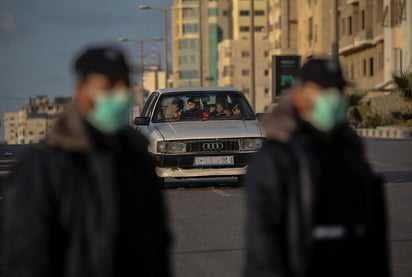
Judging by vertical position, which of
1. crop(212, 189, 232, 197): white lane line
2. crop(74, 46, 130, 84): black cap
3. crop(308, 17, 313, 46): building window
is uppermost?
crop(308, 17, 313, 46): building window

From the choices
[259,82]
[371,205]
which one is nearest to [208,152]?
[371,205]

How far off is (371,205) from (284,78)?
7207 centimetres

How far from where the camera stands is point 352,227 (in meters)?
4.59

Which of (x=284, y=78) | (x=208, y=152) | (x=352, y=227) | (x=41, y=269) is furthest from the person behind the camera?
(x=284, y=78)

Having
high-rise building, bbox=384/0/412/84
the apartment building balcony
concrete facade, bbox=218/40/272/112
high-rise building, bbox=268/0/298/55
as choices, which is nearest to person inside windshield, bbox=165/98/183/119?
high-rise building, bbox=384/0/412/84

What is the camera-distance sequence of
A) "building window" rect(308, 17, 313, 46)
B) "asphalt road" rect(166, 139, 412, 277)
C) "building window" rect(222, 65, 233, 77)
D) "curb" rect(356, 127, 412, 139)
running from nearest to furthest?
"asphalt road" rect(166, 139, 412, 277) < "curb" rect(356, 127, 412, 139) < "building window" rect(308, 17, 313, 46) < "building window" rect(222, 65, 233, 77)

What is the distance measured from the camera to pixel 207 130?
18812 millimetres

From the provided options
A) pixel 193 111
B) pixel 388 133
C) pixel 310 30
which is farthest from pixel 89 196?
pixel 310 30

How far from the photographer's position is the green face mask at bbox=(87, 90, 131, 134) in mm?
4379

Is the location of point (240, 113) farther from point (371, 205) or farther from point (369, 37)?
point (369, 37)

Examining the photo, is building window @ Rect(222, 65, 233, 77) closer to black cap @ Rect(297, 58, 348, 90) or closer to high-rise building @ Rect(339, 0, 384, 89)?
high-rise building @ Rect(339, 0, 384, 89)

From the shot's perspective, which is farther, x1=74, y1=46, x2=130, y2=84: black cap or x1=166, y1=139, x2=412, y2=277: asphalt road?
x1=166, y1=139, x2=412, y2=277: asphalt road

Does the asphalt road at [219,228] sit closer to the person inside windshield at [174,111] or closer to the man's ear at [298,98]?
the person inside windshield at [174,111]

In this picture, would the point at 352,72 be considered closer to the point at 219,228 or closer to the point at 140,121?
the point at 140,121
